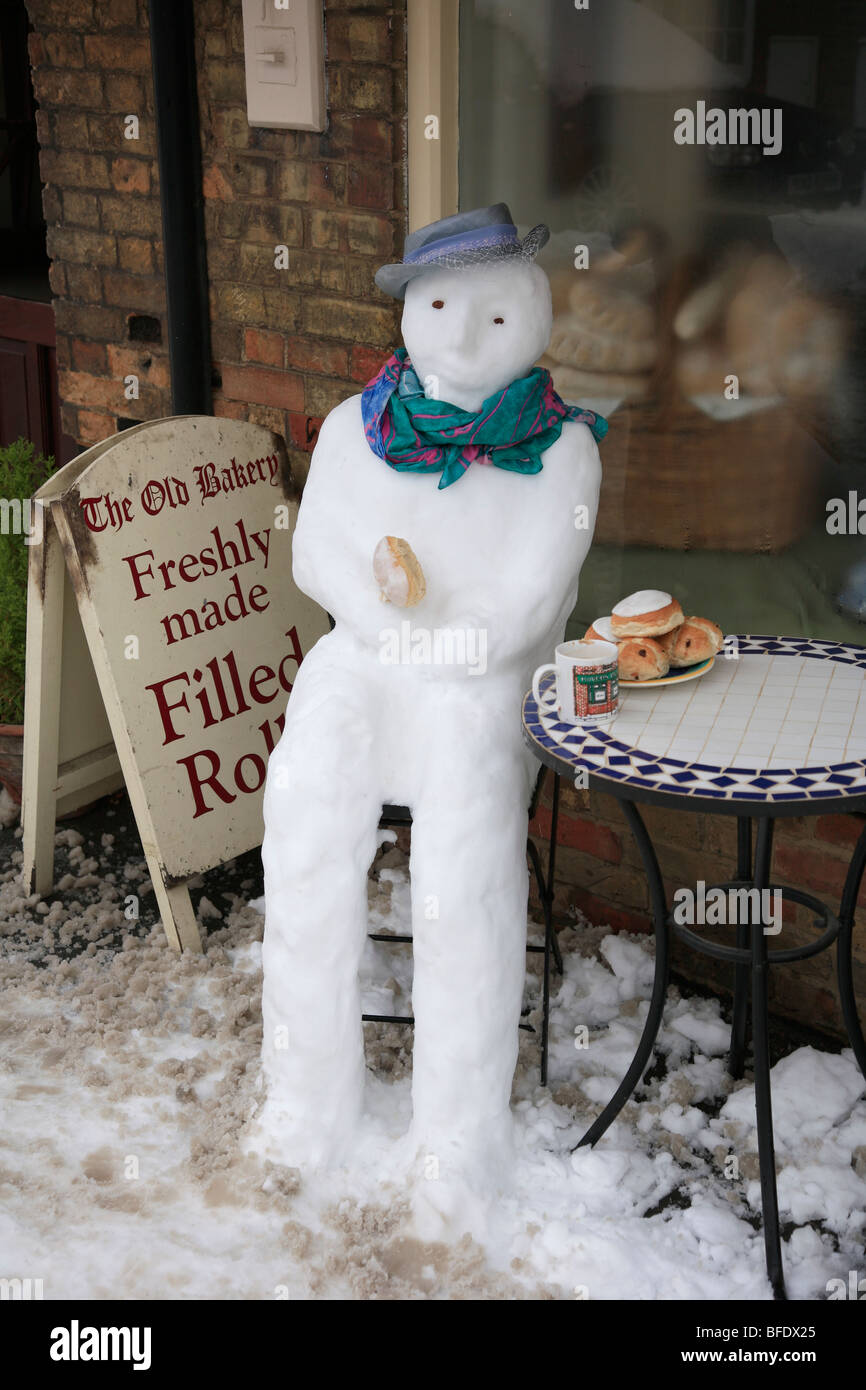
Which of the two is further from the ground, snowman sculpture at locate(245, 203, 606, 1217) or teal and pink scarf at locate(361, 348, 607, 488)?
teal and pink scarf at locate(361, 348, 607, 488)

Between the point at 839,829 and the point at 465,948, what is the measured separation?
36.9 inches

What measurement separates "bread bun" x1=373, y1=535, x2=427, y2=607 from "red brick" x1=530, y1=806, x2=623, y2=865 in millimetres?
1054

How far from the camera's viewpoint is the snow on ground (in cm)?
244

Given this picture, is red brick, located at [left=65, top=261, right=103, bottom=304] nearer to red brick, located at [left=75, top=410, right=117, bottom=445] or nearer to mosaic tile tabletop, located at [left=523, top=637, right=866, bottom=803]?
red brick, located at [left=75, top=410, right=117, bottom=445]

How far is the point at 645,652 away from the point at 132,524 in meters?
1.32

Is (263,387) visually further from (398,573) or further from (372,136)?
(398,573)

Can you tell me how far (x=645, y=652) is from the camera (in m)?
2.59

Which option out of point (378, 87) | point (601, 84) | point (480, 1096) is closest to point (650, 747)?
point (480, 1096)

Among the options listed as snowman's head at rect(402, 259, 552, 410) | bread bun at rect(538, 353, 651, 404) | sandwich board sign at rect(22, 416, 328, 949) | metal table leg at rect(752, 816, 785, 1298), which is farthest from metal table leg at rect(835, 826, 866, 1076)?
sandwich board sign at rect(22, 416, 328, 949)

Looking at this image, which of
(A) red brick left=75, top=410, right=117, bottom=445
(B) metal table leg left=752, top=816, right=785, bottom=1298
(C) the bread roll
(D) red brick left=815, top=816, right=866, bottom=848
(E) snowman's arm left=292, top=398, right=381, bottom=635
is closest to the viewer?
(B) metal table leg left=752, top=816, right=785, bottom=1298

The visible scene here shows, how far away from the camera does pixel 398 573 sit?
258 cm

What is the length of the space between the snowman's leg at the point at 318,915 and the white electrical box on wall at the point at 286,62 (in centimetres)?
145

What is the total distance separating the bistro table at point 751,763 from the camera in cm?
222

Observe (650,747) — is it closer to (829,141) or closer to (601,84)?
(829,141)
